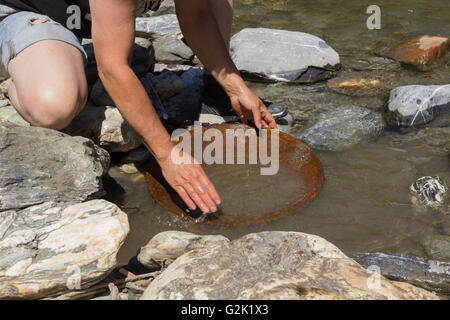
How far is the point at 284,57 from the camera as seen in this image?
4.65 metres

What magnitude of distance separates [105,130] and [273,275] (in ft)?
6.09

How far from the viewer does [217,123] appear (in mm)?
3898

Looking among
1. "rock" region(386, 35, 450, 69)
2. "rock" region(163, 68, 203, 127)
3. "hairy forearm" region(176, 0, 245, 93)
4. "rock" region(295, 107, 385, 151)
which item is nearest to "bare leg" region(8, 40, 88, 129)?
"hairy forearm" region(176, 0, 245, 93)

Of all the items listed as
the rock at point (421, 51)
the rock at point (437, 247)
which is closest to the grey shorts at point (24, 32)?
the rock at point (437, 247)

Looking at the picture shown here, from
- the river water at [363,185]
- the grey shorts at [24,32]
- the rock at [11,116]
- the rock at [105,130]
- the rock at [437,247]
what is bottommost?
the rock at [437,247]

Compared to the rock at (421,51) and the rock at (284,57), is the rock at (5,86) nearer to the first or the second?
the rock at (284,57)

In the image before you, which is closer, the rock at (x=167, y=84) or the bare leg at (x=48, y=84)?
the bare leg at (x=48, y=84)

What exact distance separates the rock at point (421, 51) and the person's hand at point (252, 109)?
2.01 metres

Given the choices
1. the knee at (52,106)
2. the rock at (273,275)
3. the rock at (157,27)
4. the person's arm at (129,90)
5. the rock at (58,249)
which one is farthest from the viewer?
the rock at (157,27)

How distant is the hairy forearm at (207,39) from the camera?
3326mm

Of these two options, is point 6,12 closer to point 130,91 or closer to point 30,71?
point 30,71

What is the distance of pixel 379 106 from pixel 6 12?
2.90 metres
